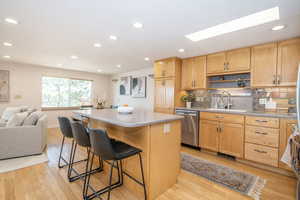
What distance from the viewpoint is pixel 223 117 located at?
2.97 meters

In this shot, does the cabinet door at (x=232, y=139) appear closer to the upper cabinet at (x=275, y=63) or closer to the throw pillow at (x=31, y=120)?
the upper cabinet at (x=275, y=63)

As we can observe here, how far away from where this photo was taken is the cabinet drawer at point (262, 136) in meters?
2.42

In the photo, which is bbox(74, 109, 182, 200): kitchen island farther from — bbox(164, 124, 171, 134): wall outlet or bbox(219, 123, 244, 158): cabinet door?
bbox(219, 123, 244, 158): cabinet door

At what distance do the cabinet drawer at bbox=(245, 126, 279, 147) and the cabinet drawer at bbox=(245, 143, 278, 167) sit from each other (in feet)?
0.28

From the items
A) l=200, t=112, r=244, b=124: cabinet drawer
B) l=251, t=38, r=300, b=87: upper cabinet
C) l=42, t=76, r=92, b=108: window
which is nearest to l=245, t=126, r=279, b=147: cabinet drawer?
l=200, t=112, r=244, b=124: cabinet drawer

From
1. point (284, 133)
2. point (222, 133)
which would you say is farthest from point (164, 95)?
point (284, 133)

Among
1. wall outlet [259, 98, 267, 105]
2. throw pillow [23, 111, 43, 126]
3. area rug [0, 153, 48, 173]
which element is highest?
wall outlet [259, 98, 267, 105]

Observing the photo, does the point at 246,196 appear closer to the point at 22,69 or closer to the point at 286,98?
the point at 286,98

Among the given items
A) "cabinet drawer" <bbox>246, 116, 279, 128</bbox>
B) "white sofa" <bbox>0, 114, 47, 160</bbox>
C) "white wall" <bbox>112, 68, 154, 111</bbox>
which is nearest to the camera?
"cabinet drawer" <bbox>246, 116, 279, 128</bbox>

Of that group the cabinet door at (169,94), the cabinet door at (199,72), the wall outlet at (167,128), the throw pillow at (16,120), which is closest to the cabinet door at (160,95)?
the cabinet door at (169,94)

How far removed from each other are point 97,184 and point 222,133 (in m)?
2.52

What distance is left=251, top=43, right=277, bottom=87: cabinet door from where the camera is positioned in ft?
8.85

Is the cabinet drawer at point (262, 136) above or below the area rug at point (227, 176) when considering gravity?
above

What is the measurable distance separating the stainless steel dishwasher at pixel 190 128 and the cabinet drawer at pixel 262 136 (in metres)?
0.99
